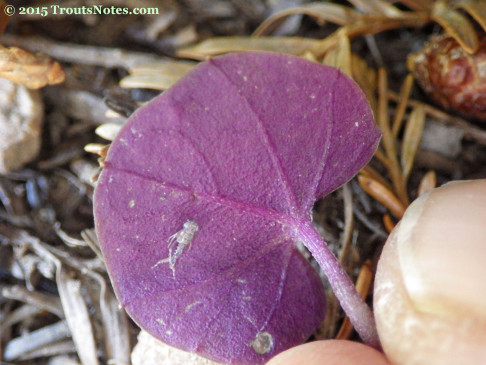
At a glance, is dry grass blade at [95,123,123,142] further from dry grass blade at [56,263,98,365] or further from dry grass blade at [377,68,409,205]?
dry grass blade at [377,68,409,205]

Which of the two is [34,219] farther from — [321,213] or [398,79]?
[398,79]

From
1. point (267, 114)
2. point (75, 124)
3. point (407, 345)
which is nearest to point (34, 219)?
point (75, 124)

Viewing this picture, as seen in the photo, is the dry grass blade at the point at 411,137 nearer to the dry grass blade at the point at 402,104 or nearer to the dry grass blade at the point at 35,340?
the dry grass blade at the point at 402,104

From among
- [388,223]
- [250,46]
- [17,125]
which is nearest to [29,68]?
[17,125]

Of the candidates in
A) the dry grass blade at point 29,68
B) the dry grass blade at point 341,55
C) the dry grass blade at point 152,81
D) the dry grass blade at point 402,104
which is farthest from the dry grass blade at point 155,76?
the dry grass blade at point 402,104

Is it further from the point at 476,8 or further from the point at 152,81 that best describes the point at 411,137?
the point at 152,81

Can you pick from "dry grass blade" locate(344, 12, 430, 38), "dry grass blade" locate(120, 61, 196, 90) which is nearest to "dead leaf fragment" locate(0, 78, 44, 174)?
"dry grass blade" locate(120, 61, 196, 90)
